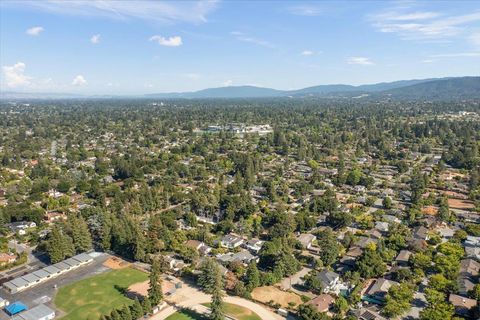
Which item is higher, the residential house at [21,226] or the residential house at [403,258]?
the residential house at [21,226]

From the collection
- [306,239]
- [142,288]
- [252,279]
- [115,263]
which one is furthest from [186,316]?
[306,239]

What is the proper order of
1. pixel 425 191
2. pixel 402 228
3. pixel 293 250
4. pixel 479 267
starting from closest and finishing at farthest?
pixel 479 267, pixel 293 250, pixel 402 228, pixel 425 191

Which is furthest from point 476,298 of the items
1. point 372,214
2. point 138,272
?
point 138,272

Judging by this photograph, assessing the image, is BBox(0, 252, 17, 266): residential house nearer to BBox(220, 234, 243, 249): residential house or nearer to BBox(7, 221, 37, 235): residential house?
BBox(7, 221, 37, 235): residential house

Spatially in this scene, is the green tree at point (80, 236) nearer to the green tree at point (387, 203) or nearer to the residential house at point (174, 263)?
the residential house at point (174, 263)

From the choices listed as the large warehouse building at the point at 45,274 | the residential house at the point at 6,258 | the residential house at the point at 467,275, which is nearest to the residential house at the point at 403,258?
the residential house at the point at 467,275

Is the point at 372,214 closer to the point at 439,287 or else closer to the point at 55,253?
the point at 439,287

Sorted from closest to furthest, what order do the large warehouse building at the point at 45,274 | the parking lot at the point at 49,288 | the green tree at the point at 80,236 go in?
the parking lot at the point at 49,288
the large warehouse building at the point at 45,274
the green tree at the point at 80,236
